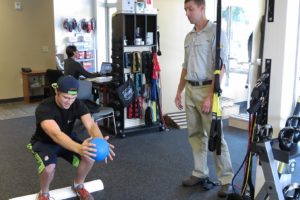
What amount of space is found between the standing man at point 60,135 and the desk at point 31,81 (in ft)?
15.7

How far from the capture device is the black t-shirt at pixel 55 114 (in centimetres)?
257

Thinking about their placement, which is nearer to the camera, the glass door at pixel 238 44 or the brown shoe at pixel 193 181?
the brown shoe at pixel 193 181

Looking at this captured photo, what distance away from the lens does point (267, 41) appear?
2.46 meters

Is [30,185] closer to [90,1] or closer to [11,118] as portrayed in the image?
[11,118]

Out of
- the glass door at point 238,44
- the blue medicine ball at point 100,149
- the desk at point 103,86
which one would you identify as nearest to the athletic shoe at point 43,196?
the blue medicine ball at point 100,149

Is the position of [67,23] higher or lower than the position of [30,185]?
higher

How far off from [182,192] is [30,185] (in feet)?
4.82

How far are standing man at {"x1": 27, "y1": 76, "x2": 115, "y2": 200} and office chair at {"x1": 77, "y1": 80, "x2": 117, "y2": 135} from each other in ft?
5.78

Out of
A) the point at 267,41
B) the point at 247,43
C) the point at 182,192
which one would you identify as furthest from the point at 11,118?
the point at 267,41

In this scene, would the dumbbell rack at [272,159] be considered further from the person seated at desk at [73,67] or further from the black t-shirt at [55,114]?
the person seated at desk at [73,67]

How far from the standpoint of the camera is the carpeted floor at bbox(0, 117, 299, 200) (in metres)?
3.08

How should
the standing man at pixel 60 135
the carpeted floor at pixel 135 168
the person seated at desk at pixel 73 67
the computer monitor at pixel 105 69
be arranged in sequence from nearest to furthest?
the standing man at pixel 60 135, the carpeted floor at pixel 135 168, the person seated at desk at pixel 73 67, the computer monitor at pixel 105 69

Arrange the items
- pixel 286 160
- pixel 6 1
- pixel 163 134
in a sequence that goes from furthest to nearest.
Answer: pixel 6 1 < pixel 163 134 < pixel 286 160

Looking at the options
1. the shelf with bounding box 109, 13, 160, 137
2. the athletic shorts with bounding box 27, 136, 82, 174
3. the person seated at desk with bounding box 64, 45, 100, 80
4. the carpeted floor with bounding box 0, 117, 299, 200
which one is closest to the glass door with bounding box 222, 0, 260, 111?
the carpeted floor with bounding box 0, 117, 299, 200
